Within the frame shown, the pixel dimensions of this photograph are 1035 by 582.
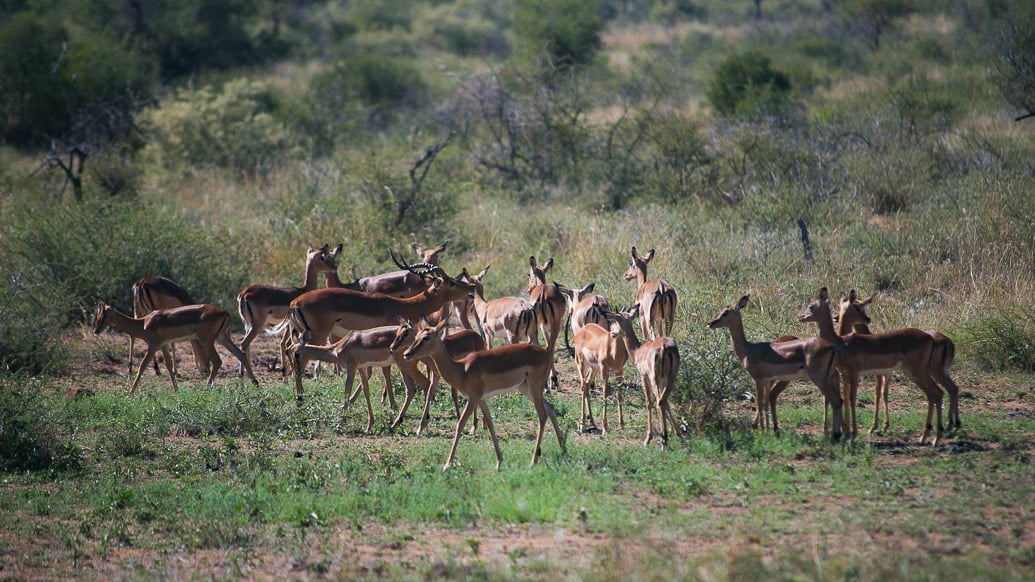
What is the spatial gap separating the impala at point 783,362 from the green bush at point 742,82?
49.3 feet

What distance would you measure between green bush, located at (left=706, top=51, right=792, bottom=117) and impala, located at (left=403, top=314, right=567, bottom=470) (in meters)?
16.3

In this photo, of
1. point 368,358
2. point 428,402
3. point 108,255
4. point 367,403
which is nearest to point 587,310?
point 428,402

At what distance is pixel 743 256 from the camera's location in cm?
1335

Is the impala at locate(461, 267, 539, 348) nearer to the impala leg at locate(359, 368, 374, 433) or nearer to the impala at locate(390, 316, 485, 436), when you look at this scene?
the impala at locate(390, 316, 485, 436)

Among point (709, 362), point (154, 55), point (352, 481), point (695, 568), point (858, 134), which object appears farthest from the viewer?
point (154, 55)

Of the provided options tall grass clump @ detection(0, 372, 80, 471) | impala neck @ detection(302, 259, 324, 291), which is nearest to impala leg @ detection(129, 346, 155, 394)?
tall grass clump @ detection(0, 372, 80, 471)

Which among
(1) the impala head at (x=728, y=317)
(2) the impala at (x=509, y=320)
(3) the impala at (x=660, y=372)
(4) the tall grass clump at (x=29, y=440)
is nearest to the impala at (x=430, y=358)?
(2) the impala at (x=509, y=320)

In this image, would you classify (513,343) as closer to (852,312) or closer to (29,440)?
(852,312)

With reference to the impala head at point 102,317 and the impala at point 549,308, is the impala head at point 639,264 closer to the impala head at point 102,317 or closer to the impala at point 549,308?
the impala at point 549,308

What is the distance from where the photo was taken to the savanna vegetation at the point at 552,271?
250 inches

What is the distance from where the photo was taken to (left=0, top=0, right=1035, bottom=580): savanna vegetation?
20.8 ft

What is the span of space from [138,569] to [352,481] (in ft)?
6.09

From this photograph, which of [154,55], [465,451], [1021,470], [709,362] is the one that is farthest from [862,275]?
[154,55]

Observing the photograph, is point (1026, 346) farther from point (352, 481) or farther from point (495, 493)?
point (352, 481)
